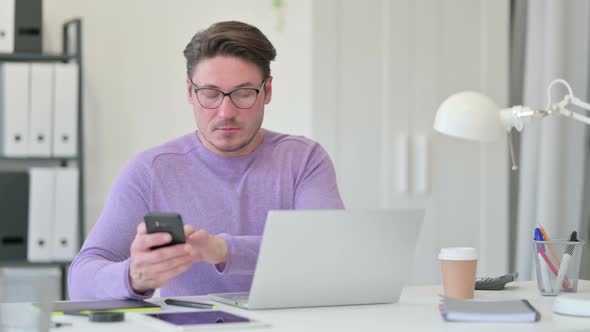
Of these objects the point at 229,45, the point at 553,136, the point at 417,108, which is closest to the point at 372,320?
the point at 229,45

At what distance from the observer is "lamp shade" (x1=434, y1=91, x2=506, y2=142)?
6.04 feet

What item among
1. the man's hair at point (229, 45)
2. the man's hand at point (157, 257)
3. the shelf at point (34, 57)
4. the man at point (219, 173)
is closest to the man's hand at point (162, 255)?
the man's hand at point (157, 257)

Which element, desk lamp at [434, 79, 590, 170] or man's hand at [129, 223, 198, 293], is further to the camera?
desk lamp at [434, 79, 590, 170]

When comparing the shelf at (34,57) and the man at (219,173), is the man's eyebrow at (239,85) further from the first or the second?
the shelf at (34,57)

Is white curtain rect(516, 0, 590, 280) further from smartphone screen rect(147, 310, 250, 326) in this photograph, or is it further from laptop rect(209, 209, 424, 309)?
smartphone screen rect(147, 310, 250, 326)

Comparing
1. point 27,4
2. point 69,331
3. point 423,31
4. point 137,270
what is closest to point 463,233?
point 423,31

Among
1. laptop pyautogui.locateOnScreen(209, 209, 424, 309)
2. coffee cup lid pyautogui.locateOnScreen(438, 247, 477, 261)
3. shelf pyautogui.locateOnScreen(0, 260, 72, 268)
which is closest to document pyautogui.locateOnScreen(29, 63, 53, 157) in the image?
shelf pyautogui.locateOnScreen(0, 260, 72, 268)

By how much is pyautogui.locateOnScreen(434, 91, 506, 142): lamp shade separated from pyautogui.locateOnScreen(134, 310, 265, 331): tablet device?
0.56 metres

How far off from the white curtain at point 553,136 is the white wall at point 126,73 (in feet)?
4.55

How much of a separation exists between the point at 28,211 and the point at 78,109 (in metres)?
0.45

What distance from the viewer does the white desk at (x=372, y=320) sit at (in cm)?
157

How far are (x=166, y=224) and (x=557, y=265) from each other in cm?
93

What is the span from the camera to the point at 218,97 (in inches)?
86.5

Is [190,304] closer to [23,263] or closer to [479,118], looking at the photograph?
Answer: [479,118]
